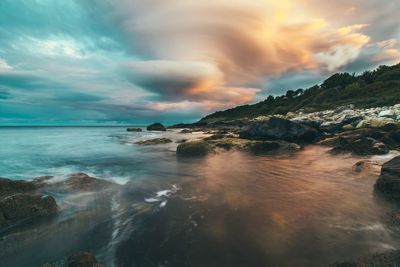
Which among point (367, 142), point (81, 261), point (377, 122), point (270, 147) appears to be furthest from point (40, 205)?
point (377, 122)

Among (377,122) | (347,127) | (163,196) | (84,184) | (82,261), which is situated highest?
(377,122)

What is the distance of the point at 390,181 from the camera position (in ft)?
31.3

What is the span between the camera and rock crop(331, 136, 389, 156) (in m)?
17.9

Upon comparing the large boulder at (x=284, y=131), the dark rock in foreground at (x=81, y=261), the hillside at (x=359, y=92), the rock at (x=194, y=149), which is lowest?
the dark rock in foreground at (x=81, y=261)

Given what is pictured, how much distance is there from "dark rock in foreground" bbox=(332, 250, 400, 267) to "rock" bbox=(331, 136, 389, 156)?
1516 centimetres

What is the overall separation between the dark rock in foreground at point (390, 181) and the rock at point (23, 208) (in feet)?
38.4

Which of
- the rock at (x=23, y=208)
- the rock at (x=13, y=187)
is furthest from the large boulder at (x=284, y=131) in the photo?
the rock at (x=23, y=208)

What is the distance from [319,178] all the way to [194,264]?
9.46m

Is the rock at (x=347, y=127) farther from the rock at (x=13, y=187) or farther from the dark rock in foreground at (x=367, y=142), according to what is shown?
the rock at (x=13, y=187)

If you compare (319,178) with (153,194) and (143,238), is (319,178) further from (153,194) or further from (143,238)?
(143,238)

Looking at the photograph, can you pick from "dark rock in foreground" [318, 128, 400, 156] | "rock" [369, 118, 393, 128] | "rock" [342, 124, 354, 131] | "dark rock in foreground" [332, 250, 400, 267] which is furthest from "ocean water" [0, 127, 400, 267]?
"rock" [342, 124, 354, 131]

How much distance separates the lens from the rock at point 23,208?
7320 millimetres

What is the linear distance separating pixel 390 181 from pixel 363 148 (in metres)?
10.6

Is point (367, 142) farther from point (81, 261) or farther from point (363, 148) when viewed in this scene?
point (81, 261)
